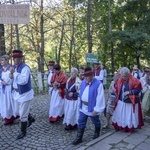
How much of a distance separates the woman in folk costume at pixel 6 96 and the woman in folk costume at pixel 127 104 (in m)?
2.83

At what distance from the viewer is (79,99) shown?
5719 millimetres

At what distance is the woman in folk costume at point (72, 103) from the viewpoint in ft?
21.2

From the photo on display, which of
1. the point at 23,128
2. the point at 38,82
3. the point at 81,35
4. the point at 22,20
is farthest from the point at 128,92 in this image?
the point at 81,35

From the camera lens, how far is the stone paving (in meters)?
5.26

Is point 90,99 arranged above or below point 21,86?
below

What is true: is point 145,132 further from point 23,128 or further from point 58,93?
point 23,128

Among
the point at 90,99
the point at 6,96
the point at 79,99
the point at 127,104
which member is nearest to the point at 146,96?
the point at 127,104

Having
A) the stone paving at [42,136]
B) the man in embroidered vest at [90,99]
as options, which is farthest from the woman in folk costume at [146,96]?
the man in embroidered vest at [90,99]

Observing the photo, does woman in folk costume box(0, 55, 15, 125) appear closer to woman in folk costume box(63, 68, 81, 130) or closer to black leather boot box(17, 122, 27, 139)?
black leather boot box(17, 122, 27, 139)

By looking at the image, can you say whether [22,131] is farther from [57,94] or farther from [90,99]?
[90,99]

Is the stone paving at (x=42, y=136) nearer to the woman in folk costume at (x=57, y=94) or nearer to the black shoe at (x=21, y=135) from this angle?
the black shoe at (x=21, y=135)

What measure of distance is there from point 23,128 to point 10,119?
44.3 inches

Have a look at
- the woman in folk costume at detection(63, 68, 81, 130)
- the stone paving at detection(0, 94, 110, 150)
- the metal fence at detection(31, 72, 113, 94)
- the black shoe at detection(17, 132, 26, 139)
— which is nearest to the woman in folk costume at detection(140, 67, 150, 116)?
the stone paving at detection(0, 94, 110, 150)

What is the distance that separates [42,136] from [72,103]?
1.19 metres
